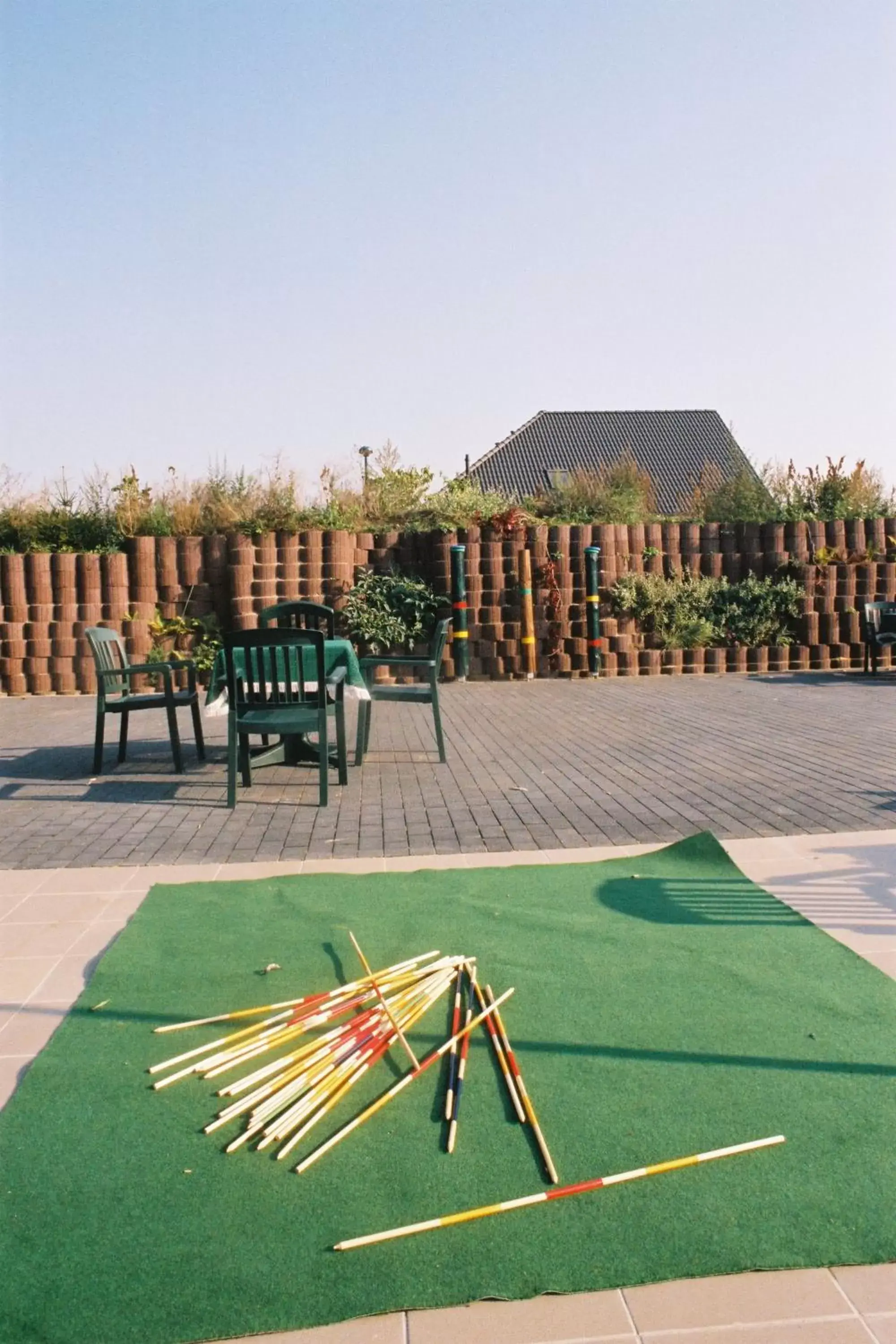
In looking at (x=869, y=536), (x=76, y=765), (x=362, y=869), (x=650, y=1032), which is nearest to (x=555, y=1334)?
(x=650, y=1032)

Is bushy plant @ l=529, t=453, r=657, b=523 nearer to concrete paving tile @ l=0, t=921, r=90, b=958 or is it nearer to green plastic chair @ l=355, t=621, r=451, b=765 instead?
green plastic chair @ l=355, t=621, r=451, b=765

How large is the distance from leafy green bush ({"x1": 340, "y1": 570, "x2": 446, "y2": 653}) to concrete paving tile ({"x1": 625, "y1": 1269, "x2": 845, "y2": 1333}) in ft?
39.0

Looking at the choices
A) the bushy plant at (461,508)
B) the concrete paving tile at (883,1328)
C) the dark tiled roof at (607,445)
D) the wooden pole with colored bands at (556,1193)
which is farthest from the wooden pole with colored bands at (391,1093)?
the dark tiled roof at (607,445)

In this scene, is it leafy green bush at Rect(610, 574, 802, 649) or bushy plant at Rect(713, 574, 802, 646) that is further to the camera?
bushy plant at Rect(713, 574, 802, 646)

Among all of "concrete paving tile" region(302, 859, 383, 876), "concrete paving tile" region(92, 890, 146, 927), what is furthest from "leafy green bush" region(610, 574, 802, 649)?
"concrete paving tile" region(92, 890, 146, 927)

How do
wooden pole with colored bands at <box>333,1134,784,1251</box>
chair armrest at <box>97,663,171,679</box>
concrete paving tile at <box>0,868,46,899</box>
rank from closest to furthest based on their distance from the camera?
wooden pole with colored bands at <box>333,1134,784,1251</box> → concrete paving tile at <box>0,868,46,899</box> → chair armrest at <box>97,663,171,679</box>

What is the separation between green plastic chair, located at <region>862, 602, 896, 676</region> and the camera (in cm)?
1306

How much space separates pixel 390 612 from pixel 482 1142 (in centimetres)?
1163

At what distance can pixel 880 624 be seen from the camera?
13.3 meters

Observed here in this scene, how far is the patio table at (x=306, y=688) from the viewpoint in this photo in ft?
23.8

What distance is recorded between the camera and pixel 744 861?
494 centimetres

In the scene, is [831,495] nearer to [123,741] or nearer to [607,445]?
[123,741]

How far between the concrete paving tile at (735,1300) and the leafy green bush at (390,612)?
1190cm

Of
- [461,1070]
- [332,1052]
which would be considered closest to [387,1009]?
[332,1052]
